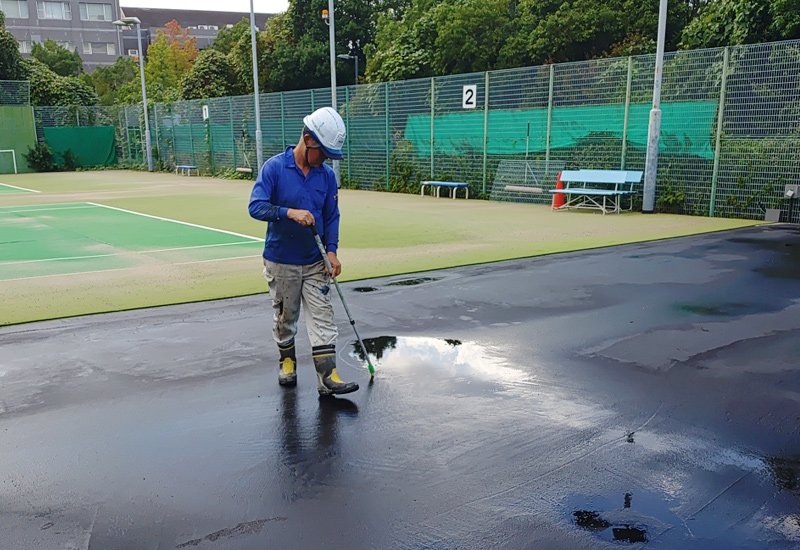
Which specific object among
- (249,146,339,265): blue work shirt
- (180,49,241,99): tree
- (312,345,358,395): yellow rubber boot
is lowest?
(312,345,358,395): yellow rubber boot

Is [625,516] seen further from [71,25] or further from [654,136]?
[71,25]

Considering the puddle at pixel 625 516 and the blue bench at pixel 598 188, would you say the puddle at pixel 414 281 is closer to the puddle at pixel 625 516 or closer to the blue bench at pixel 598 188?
the puddle at pixel 625 516

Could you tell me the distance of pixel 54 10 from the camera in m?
79.2

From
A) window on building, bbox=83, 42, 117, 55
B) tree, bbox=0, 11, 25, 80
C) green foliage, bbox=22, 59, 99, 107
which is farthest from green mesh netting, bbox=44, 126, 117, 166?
window on building, bbox=83, 42, 117, 55

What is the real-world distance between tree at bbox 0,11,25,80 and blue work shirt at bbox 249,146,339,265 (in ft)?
145

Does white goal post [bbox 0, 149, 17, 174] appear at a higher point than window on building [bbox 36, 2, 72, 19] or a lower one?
lower

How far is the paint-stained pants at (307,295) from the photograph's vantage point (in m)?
4.85

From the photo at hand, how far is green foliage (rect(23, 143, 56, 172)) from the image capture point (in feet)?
123

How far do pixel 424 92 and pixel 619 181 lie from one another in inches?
289

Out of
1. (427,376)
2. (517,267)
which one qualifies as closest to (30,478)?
(427,376)

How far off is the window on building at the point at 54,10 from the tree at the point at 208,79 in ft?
150

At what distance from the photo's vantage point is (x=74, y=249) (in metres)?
11.1

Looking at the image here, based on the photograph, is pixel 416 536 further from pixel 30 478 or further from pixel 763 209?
pixel 763 209

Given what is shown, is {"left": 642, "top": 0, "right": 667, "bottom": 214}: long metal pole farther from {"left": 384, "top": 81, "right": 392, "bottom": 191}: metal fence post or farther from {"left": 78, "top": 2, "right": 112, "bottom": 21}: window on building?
{"left": 78, "top": 2, "right": 112, "bottom": 21}: window on building
